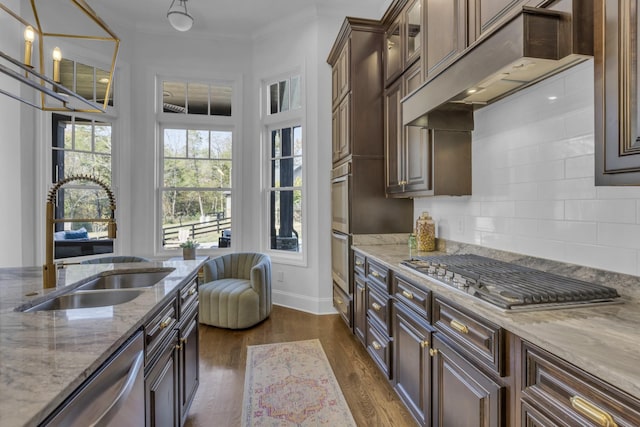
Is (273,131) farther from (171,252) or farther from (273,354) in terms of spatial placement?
(273,354)

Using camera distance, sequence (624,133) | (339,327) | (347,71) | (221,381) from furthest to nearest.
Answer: (339,327) < (347,71) < (221,381) < (624,133)

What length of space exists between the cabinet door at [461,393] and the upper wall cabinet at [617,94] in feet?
2.70

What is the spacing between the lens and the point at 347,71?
10.1 ft

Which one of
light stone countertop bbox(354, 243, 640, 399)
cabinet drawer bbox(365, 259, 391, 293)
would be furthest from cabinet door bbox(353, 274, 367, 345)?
light stone countertop bbox(354, 243, 640, 399)

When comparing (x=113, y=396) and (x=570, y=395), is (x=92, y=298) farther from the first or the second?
(x=570, y=395)

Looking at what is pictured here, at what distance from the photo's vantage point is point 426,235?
8.56 feet

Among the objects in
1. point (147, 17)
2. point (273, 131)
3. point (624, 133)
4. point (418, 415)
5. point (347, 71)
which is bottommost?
point (418, 415)

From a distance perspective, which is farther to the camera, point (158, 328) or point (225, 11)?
point (225, 11)

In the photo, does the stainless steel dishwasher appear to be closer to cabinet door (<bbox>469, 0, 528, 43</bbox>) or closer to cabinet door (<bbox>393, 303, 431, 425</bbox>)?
cabinet door (<bbox>393, 303, 431, 425</bbox>)

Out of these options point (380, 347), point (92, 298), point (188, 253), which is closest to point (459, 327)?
point (380, 347)

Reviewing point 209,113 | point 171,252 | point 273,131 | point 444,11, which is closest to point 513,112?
point 444,11

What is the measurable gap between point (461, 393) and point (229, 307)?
242cm

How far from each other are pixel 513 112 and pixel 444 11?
711 millimetres

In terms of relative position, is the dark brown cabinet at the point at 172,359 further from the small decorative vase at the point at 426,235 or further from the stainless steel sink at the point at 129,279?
the small decorative vase at the point at 426,235
